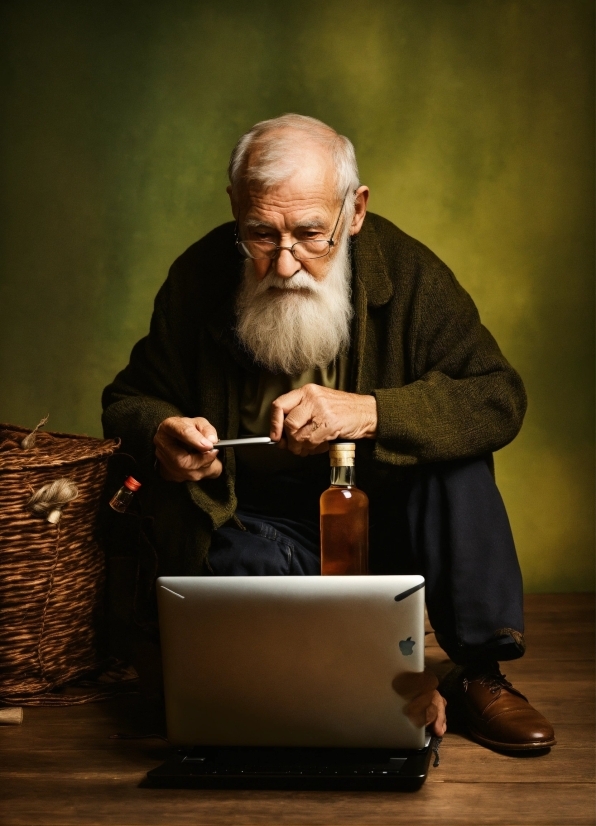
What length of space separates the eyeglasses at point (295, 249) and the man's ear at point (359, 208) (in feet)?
0.33

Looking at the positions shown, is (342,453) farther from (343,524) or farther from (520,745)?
(520,745)

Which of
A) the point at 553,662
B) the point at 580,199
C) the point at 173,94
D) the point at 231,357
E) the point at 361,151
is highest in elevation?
the point at 173,94

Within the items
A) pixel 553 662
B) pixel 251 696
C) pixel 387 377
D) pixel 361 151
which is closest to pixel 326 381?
pixel 387 377

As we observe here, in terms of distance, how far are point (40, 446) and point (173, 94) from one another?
52.5 inches

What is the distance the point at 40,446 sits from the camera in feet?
6.59

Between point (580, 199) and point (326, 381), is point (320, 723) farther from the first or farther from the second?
point (580, 199)

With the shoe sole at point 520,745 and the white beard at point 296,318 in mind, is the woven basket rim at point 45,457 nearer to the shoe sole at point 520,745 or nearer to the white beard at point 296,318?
the white beard at point 296,318

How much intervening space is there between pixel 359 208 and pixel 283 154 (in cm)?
20

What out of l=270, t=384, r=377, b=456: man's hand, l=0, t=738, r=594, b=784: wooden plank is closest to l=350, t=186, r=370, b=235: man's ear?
l=270, t=384, r=377, b=456: man's hand

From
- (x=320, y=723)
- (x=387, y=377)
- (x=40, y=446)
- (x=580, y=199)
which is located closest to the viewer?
(x=320, y=723)

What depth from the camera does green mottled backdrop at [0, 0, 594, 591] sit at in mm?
2770

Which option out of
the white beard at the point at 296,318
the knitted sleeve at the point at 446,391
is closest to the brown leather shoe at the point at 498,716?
the knitted sleeve at the point at 446,391

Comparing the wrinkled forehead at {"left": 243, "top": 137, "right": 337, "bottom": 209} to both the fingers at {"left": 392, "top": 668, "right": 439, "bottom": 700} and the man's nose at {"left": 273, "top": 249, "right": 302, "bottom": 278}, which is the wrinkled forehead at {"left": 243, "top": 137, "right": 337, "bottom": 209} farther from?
the fingers at {"left": 392, "top": 668, "right": 439, "bottom": 700}

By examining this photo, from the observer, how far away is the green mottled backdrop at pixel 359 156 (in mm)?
2770
